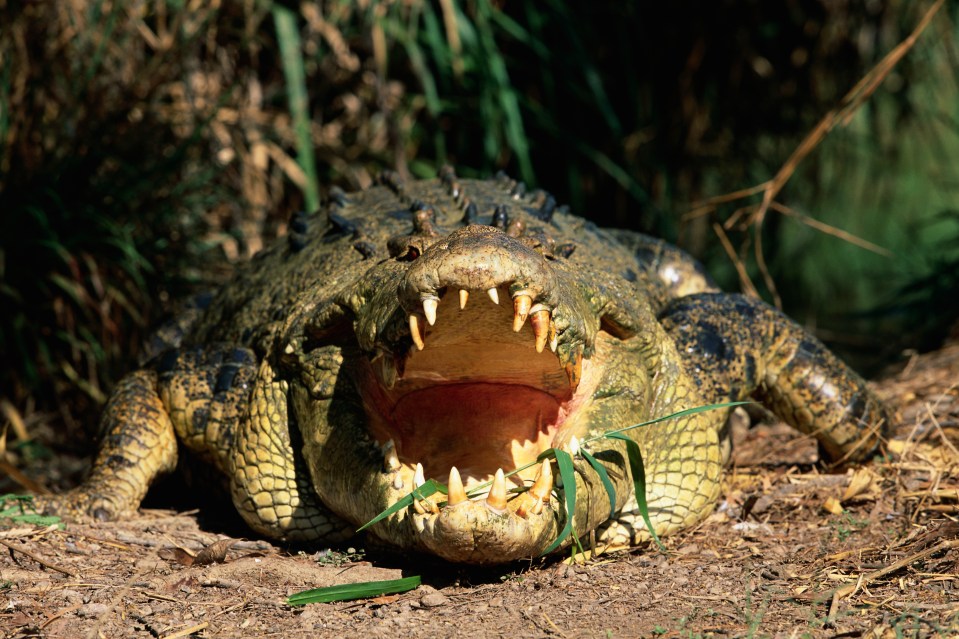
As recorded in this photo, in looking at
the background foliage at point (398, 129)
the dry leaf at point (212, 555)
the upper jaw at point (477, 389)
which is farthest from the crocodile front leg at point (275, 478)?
the background foliage at point (398, 129)

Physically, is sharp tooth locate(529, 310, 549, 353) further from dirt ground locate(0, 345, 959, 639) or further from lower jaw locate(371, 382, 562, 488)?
dirt ground locate(0, 345, 959, 639)

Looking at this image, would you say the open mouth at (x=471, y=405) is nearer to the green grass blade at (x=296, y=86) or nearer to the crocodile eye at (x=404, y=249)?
the crocodile eye at (x=404, y=249)

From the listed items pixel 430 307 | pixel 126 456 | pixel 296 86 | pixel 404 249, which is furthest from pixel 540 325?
pixel 296 86

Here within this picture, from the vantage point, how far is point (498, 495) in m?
2.26

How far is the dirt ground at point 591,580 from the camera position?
219 centimetres

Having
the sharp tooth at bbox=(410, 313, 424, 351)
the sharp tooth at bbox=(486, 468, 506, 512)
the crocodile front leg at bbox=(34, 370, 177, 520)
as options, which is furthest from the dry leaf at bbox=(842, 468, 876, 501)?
the crocodile front leg at bbox=(34, 370, 177, 520)

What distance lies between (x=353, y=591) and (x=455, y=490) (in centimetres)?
36

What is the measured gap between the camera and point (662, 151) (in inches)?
239

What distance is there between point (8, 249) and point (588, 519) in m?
2.75

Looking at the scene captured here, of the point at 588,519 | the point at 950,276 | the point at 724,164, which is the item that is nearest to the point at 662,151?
the point at 724,164

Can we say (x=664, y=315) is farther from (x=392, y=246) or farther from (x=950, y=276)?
(x=950, y=276)

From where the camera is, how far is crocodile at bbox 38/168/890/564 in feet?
7.59

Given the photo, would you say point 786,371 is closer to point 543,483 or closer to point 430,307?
point 543,483

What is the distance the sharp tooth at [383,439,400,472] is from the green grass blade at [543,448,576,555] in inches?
15.2
